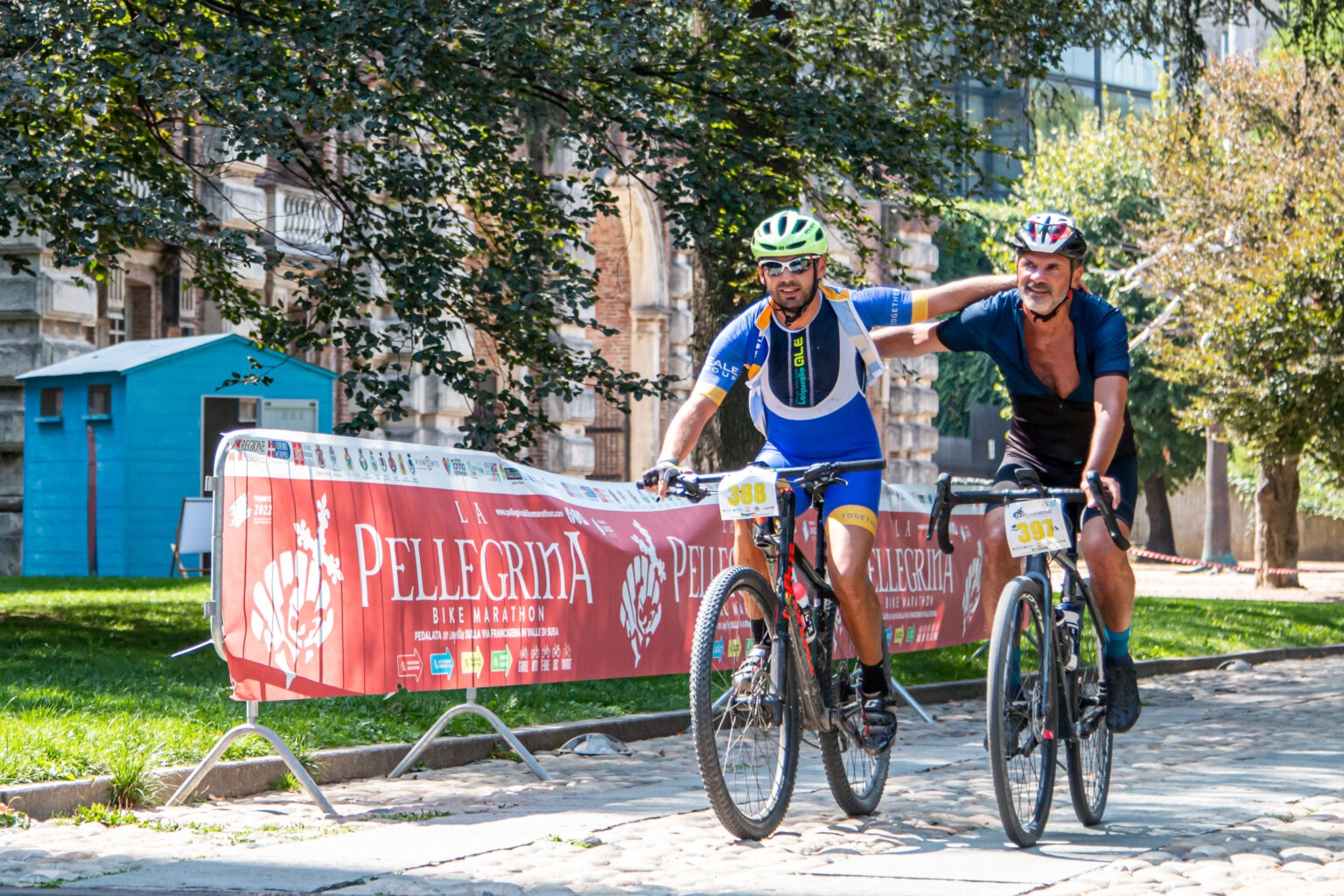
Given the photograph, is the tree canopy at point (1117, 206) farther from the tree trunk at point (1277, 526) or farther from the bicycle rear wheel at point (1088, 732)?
the bicycle rear wheel at point (1088, 732)

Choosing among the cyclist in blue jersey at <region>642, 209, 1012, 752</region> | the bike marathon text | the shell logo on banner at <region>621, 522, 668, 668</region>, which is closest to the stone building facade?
the shell logo on banner at <region>621, 522, 668, 668</region>

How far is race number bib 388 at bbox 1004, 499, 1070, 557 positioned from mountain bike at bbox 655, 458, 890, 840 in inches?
20.4

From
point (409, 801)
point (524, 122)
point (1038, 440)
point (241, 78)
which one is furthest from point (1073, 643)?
point (524, 122)

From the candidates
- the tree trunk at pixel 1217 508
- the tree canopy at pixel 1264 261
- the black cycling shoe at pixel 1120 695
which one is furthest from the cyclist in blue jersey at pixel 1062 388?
the tree trunk at pixel 1217 508

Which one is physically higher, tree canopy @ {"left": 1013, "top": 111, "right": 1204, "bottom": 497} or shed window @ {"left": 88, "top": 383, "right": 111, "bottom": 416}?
tree canopy @ {"left": 1013, "top": 111, "right": 1204, "bottom": 497}

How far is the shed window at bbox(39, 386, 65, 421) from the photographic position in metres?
19.6

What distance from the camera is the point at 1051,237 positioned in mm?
5895

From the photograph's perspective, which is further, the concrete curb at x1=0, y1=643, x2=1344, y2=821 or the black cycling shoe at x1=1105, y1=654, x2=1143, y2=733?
the concrete curb at x1=0, y1=643, x2=1344, y2=821

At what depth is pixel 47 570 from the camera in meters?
20.2

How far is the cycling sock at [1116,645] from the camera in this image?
618cm

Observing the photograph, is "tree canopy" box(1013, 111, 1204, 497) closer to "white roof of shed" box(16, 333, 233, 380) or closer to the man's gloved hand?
"white roof of shed" box(16, 333, 233, 380)

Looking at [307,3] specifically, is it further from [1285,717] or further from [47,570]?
[47,570]

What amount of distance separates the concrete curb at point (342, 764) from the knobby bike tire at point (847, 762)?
251 centimetres

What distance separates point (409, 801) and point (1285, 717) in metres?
6.17
